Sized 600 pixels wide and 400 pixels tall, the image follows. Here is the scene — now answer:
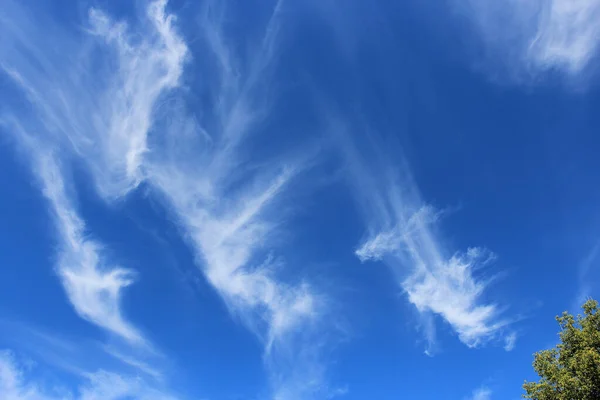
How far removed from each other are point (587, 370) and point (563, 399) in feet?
16.2

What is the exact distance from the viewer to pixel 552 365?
→ 47125mm

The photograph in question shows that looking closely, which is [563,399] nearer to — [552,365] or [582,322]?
[552,365]

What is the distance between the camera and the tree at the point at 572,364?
42.0 meters

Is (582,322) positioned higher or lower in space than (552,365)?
higher

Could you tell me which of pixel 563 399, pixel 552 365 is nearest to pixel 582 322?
pixel 552 365

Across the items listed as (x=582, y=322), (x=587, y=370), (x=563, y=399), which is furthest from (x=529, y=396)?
(x=582, y=322)

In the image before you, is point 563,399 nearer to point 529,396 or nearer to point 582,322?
point 529,396

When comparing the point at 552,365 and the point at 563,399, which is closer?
the point at 563,399

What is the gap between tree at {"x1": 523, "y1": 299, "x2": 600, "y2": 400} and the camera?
42.0m

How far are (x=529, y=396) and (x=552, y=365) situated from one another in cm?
556

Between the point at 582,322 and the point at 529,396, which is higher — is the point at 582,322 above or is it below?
above

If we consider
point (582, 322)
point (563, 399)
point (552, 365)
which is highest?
point (582, 322)

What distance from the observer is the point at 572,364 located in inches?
1730

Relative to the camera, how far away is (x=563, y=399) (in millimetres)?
43156
